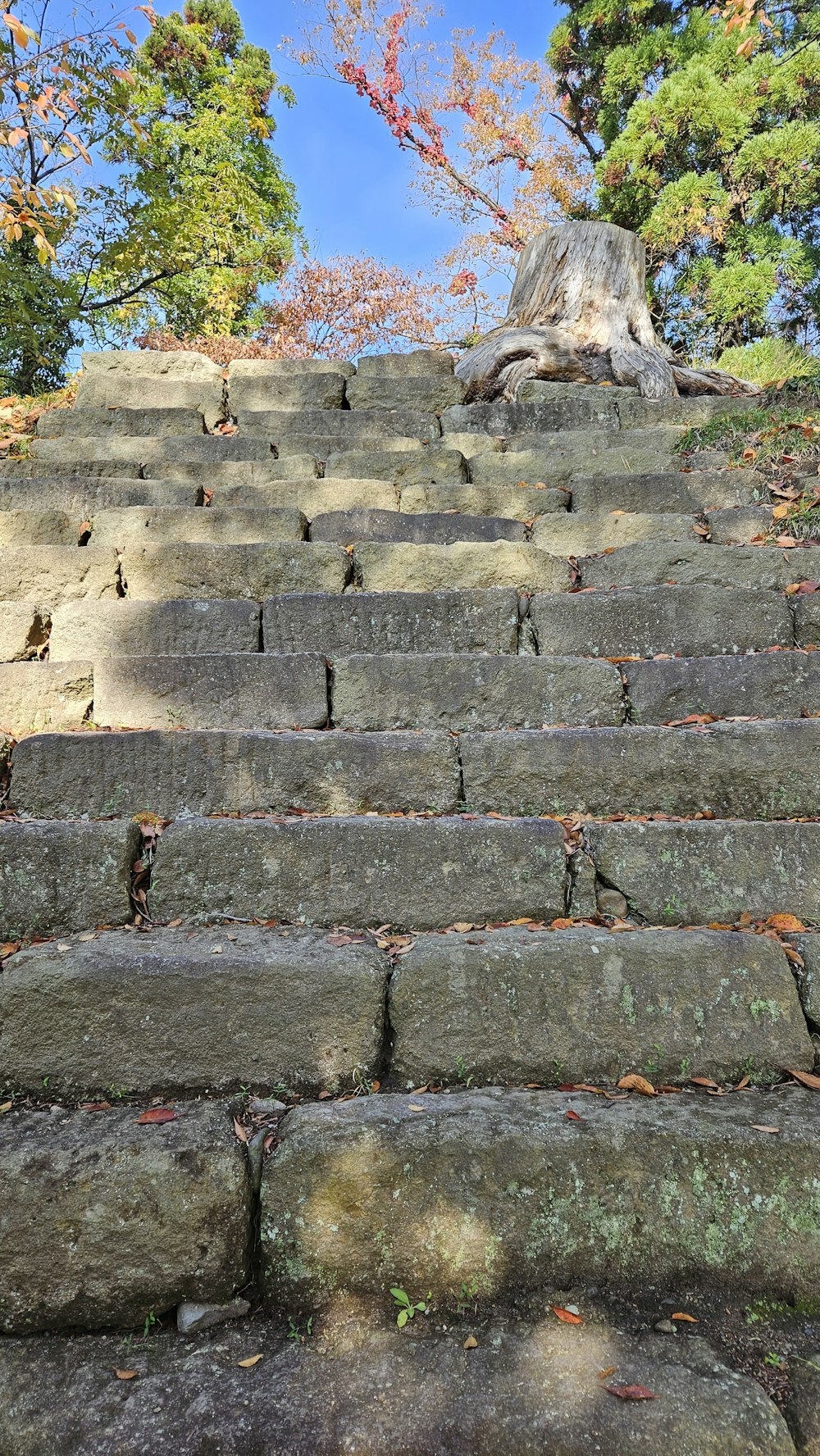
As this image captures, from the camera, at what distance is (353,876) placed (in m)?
1.98

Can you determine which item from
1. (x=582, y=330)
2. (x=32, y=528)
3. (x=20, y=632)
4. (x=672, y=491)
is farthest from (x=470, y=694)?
(x=582, y=330)

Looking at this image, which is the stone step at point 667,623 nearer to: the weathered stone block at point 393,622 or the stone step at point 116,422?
the weathered stone block at point 393,622

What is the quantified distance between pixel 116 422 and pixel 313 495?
1705 mm

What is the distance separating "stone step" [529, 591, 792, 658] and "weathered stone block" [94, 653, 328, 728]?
89 cm

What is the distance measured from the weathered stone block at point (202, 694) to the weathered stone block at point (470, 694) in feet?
0.47

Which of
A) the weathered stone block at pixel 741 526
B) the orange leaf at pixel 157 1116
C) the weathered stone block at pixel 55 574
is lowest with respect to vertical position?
the orange leaf at pixel 157 1116

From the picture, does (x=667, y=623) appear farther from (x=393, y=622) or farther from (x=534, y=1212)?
(x=534, y=1212)

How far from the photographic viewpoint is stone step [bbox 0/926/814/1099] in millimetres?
1685

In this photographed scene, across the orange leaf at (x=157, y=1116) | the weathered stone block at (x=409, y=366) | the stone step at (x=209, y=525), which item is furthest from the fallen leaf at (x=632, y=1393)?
the weathered stone block at (x=409, y=366)

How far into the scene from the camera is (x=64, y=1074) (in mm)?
1683

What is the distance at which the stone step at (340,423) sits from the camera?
15.8 feet

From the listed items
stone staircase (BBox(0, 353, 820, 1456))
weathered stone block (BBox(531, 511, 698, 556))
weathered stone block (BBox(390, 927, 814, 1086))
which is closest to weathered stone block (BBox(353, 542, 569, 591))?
stone staircase (BBox(0, 353, 820, 1456))

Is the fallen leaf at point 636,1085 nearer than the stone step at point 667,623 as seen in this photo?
A: Yes

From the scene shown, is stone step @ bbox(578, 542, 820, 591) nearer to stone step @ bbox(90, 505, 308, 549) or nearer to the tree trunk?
stone step @ bbox(90, 505, 308, 549)
